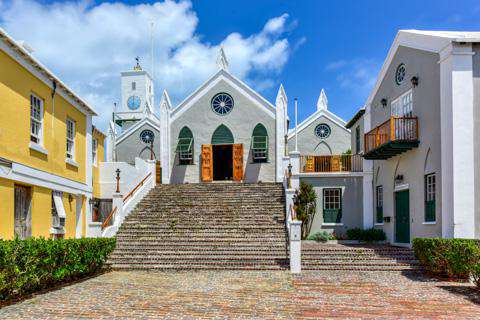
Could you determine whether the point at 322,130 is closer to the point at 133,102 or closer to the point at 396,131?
the point at 396,131

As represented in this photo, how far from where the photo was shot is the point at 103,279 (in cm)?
1237

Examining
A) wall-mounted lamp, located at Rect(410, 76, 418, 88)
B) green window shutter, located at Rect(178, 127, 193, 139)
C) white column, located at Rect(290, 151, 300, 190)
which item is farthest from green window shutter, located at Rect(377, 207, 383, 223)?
green window shutter, located at Rect(178, 127, 193, 139)

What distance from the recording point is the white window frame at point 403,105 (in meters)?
16.4

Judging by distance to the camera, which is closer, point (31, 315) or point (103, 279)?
point (31, 315)

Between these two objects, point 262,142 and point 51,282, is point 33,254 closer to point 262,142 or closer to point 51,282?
point 51,282

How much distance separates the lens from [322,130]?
104 ft

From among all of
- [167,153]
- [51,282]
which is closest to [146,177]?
[167,153]

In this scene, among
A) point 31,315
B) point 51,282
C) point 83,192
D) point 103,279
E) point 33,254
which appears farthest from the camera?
point 83,192

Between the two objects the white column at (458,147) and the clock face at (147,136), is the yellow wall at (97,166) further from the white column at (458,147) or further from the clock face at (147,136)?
the white column at (458,147)

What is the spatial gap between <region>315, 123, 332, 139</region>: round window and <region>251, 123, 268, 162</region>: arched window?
7238 millimetres

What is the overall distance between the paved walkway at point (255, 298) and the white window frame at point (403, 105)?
21.8 ft

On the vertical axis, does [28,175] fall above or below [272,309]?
above

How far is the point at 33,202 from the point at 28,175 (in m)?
0.92

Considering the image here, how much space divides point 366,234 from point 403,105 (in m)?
5.65
